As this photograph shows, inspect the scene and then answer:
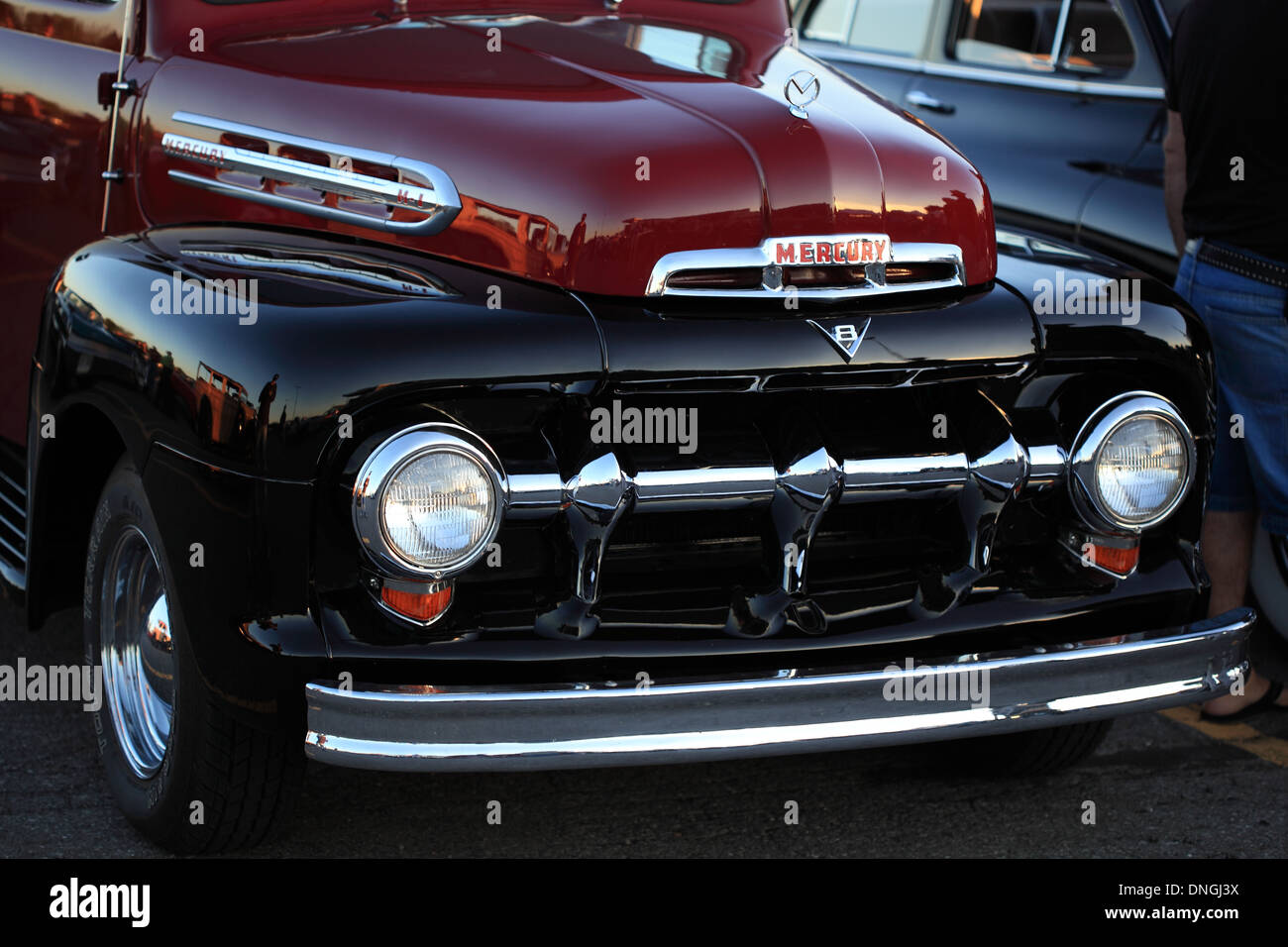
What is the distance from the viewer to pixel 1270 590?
175 inches

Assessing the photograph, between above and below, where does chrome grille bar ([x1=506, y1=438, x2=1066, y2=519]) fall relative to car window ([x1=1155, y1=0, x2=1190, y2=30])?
below

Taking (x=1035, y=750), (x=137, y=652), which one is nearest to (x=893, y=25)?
(x=1035, y=750)

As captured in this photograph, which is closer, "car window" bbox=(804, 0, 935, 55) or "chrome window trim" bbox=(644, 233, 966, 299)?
"chrome window trim" bbox=(644, 233, 966, 299)

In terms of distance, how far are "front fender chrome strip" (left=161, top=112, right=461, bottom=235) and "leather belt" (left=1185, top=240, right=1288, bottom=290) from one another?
1.92 m

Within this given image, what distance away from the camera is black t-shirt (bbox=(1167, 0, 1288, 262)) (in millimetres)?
3924

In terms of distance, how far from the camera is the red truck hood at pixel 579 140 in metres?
3.08

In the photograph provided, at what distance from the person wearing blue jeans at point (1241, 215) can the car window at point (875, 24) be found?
1.81m

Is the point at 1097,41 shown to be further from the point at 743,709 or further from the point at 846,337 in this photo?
the point at 743,709

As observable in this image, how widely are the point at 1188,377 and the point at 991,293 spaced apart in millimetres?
410

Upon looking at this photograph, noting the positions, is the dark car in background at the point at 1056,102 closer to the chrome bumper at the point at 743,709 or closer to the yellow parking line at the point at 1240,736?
the yellow parking line at the point at 1240,736

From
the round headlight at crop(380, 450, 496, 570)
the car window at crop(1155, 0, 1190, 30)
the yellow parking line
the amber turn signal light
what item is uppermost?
the car window at crop(1155, 0, 1190, 30)

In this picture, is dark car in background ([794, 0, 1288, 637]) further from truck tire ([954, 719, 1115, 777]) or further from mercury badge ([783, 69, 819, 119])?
mercury badge ([783, 69, 819, 119])

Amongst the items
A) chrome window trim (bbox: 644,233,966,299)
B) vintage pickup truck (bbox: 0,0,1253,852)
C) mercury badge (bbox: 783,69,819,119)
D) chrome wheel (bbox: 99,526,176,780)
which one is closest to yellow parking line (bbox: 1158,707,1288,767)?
vintage pickup truck (bbox: 0,0,1253,852)
